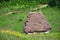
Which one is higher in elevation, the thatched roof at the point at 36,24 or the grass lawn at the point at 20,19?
the thatched roof at the point at 36,24

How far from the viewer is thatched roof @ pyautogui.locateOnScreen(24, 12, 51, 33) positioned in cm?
2531

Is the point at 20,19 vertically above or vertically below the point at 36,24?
below

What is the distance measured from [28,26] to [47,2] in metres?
12.4

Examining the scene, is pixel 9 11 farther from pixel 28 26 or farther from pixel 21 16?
pixel 28 26

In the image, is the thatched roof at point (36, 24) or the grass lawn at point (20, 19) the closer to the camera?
the thatched roof at point (36, 24)

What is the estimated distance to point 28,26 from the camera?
1001 inches

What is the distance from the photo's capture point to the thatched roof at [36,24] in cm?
2531

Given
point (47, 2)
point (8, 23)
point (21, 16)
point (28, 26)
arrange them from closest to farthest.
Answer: point (28, 26), point (8, 23), point (21, 16), point (47, 2)

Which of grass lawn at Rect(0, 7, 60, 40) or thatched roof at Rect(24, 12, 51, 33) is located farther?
grass lawn at Rect(0, 7, 60, 40)

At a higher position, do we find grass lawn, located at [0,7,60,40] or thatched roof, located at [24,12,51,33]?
thatched roof, located at [24,12,51,33]

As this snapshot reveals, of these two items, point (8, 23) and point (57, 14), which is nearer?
point (8, 23)

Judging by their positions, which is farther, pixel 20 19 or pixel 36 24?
pixel 20 19

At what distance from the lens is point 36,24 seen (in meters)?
26.0

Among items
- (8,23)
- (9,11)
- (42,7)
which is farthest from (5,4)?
(8,23)
